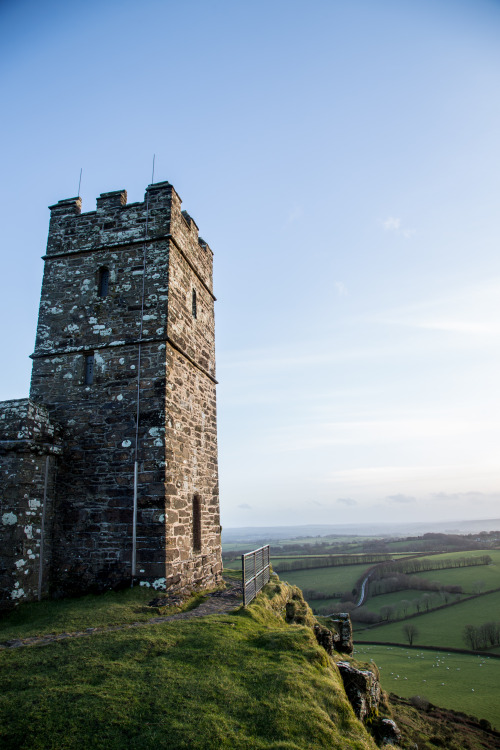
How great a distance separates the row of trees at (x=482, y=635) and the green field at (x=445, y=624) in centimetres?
85

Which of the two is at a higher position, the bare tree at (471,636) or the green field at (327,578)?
the green field at (327,578)

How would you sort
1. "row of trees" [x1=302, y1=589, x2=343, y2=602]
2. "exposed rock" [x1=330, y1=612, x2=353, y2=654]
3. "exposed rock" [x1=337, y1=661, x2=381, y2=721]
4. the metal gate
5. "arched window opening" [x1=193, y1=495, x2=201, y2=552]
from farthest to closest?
"row of trees" [x1=302, y1=589, x2=343, y2=602] → "arched window opening" [x1=193, y1=495, x2=201, y2=552] → "exposed rock" [x1=330, y1=612, x2=353, y2=654] → the metal gate → "exposed rock" [x1=337, y1=661, x2=381, y2=721]

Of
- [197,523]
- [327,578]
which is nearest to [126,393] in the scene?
[197,523]

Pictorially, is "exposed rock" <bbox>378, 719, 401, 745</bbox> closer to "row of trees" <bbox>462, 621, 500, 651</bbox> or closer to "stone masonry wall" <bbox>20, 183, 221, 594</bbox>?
"stone masonry wall" <bbox>20, 183, 221, 594</bbox>

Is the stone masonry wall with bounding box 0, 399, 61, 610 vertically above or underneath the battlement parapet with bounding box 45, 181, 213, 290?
underneath

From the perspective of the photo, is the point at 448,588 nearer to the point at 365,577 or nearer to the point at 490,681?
the point at 365,577

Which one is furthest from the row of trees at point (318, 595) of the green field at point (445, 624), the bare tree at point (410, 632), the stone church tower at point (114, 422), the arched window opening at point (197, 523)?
the arched window opening at point (197, 523)

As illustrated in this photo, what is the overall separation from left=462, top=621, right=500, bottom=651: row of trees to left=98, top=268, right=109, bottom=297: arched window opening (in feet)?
156

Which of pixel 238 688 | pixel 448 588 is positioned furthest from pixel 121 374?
pixel 448 588

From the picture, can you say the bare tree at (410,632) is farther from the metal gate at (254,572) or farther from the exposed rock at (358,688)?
the exposed rock at (358,688)

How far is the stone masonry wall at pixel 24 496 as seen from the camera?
9.37 metres

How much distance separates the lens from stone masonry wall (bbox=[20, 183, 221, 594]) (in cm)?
1040

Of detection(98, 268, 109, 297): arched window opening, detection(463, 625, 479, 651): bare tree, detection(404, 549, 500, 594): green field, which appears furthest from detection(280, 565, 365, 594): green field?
detection(98, 268, 109, 297): arched window opening

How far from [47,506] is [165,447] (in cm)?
331
